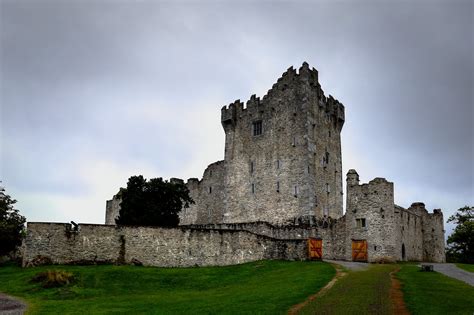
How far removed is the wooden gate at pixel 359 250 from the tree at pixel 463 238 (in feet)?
60.5

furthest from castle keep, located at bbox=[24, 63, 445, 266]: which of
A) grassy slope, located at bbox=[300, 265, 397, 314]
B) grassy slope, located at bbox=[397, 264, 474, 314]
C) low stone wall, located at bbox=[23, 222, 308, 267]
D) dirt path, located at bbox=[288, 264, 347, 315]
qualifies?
grassy slope, located at bbox=[397, 264, 474, 314]

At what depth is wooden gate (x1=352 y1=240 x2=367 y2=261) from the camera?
41.5 metres

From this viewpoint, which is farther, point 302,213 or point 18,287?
point 302,213

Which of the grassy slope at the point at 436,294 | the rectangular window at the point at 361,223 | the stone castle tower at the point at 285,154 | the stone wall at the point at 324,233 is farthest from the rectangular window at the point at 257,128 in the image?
the grassy slope at the point at 436,294

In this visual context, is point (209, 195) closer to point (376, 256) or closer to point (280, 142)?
point (280, 142)

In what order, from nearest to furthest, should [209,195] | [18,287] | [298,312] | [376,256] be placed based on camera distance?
[298,312], [18,287], [376,256], [209,195]

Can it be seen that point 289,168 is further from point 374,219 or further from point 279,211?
point 374,219

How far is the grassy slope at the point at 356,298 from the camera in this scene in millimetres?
17828

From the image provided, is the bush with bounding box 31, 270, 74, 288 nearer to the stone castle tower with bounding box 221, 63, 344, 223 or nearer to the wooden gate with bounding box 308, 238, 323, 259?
the wooden gate with bounding box 308, 238, 323, 259

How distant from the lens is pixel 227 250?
37.5m

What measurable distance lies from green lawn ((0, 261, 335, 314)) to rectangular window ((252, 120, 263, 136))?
23.0 metres

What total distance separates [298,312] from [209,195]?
44081 millimetres

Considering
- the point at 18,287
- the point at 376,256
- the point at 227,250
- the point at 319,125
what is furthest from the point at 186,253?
the point at 319,125

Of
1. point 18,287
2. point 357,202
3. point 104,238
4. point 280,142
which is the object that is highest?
point 280,142
